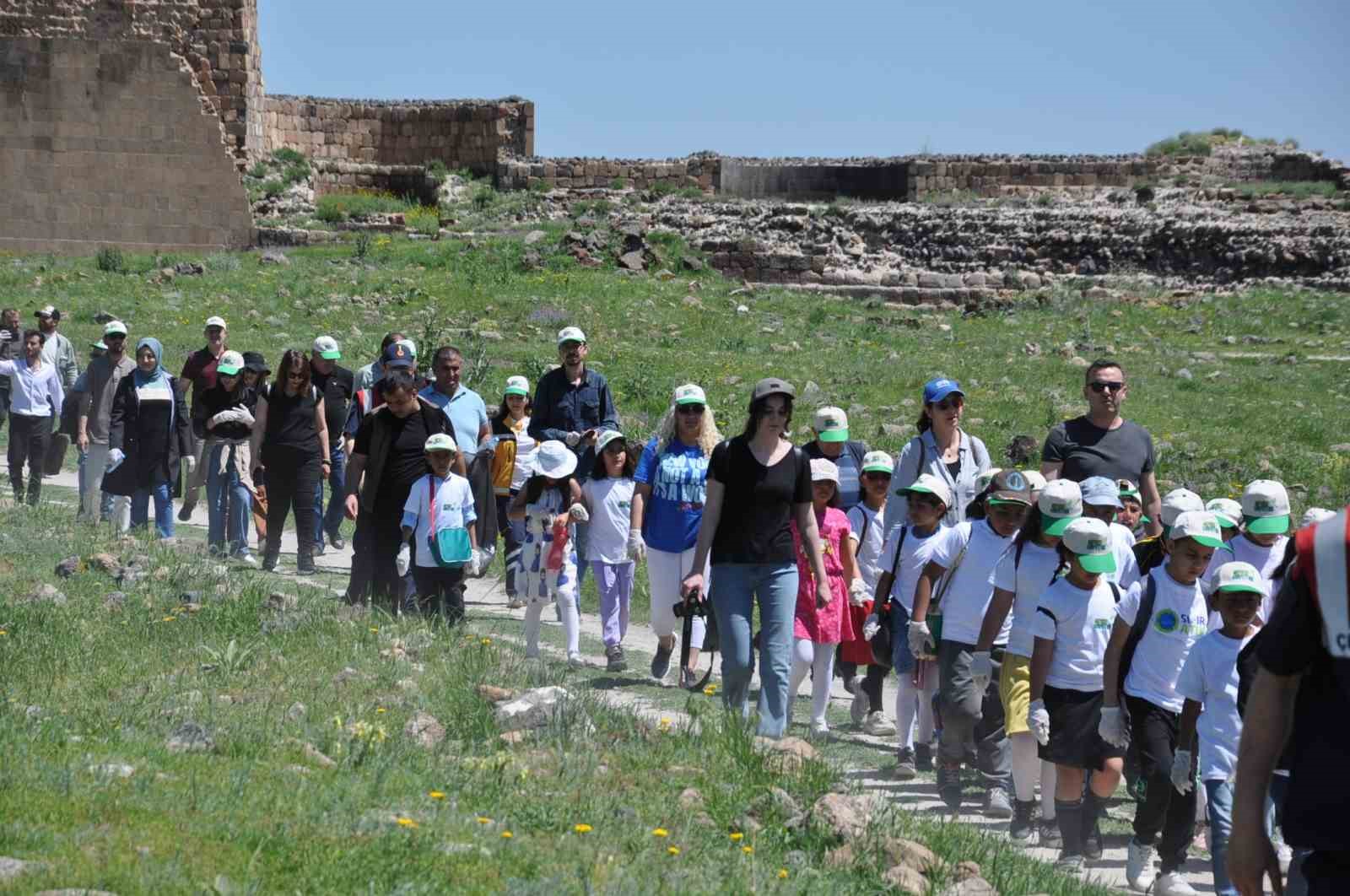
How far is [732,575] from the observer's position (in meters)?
7.49

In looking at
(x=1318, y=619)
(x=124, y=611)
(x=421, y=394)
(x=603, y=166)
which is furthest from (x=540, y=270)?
(x=1318, y=619)

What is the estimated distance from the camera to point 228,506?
486 inches

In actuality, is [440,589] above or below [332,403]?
below

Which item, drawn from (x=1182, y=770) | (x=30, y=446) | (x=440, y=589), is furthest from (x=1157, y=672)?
(x=30, y=446)

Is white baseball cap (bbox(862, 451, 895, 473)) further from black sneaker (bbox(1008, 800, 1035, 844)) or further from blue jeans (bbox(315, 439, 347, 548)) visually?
blue jeans (bbox(315, 439, 347, 548))

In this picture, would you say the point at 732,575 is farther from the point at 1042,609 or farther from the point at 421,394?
the point at 421,394

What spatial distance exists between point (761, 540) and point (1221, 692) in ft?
6.93

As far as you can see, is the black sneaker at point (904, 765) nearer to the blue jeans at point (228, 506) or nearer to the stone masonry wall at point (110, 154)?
the blue jeans at point (228, 506)

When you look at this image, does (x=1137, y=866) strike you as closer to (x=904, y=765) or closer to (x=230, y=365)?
(x=904, y=765)

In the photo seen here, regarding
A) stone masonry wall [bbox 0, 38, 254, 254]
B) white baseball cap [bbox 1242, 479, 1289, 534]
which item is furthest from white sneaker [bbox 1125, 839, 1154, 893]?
stone masonry wall [bbox 0, 38, 254, 254]

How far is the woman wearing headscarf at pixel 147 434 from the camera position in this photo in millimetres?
12281

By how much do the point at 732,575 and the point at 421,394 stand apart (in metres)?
4.28

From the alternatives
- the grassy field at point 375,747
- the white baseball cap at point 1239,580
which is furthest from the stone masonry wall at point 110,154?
the white baseball cap at point 1239,580

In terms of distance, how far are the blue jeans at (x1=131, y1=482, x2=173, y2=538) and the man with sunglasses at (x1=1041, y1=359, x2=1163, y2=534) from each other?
21.5ft
